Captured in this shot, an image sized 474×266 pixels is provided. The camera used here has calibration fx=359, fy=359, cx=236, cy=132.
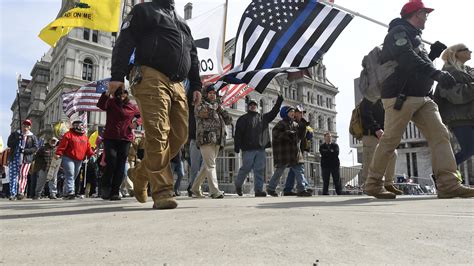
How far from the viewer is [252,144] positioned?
6.86 m

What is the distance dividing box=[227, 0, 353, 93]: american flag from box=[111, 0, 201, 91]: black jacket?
356 centimetres

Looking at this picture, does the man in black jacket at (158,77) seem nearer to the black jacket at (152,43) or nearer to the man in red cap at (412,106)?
the black jacket at (152,43)

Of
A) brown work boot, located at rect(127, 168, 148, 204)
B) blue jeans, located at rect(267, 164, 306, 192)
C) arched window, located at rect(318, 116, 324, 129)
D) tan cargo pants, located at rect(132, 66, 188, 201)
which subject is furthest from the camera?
arched window, located at rect(318, 116, 324, 129)

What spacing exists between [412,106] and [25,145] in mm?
8668

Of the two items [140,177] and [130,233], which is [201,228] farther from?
[140,177]

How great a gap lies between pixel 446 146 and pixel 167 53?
3050 mm

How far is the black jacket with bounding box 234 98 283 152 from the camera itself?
22.5ft

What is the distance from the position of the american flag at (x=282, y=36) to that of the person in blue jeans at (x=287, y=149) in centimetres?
99

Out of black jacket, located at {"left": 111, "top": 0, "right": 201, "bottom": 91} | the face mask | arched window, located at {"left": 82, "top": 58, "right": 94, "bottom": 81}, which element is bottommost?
the face mask

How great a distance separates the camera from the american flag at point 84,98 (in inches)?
549

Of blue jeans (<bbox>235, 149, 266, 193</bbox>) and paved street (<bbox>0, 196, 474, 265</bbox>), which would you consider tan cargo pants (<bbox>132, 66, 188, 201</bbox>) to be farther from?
blue jeans (<bbox>235, 149, 266, 193</bbox>)

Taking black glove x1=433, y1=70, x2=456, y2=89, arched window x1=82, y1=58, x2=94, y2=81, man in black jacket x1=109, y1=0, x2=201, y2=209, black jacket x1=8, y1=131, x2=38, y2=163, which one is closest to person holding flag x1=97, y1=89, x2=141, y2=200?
man in black jacket x1=109, y1=0, x2=201, y2=209

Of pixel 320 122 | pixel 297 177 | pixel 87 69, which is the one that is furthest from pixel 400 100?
pixel 320 122

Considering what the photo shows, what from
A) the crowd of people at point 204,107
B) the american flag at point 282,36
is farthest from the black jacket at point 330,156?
the american flag at point 282,36
